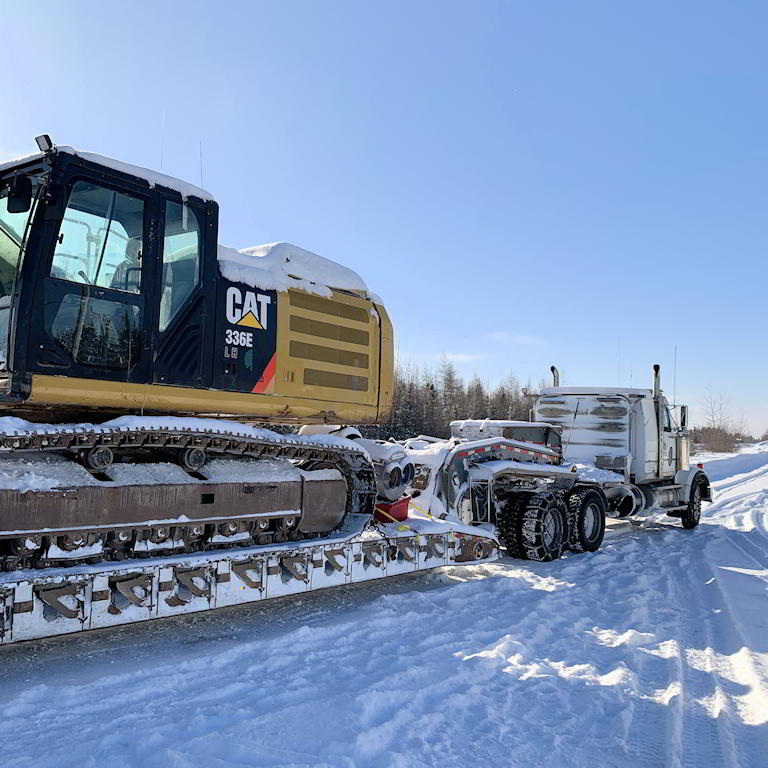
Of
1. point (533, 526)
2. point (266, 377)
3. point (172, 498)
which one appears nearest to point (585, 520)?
point (533, 526)

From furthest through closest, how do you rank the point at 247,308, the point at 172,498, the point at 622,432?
the point at 622,432
the point at 247,308
the point at 172,498

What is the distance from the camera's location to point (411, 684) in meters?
4.33

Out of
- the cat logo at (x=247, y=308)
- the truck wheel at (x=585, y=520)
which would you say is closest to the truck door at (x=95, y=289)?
the cat logo at (x=247, y=308)

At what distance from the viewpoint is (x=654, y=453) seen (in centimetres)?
1282

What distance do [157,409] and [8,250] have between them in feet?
5.16

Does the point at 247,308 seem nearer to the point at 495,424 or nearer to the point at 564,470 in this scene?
the point at 495,424

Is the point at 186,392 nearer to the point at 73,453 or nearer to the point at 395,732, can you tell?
the point at 73,453

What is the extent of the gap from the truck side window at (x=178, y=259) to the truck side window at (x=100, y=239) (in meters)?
0.25

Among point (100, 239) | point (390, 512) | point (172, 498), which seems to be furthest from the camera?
point (390, 512)

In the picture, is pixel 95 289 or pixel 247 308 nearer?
pixel 95 289

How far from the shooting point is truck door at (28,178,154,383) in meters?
4.55

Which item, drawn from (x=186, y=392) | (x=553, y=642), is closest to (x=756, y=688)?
(x=553, y=642)

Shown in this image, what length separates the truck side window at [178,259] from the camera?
17.4ft

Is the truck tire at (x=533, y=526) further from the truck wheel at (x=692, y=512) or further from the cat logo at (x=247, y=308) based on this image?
the truck wheel at (x=692, y=512)
